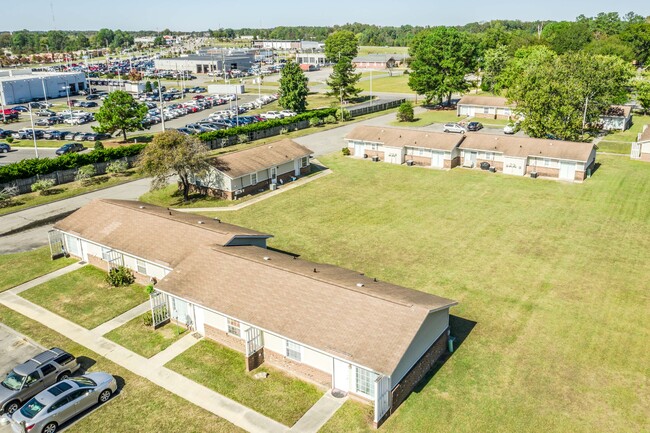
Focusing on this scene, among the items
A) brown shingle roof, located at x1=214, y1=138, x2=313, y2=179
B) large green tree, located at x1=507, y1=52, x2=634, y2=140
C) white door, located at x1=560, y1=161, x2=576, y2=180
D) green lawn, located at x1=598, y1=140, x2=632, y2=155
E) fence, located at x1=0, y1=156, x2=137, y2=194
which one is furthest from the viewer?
green lawn, located at x1=598, y1=140, x2=632, y2=155

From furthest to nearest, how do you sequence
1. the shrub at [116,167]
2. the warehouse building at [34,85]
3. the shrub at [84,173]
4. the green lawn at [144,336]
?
the warehouse building at [34,85]
the shrub at [116,167]
the shrub at [84,173]
the green lawn at [144,336]

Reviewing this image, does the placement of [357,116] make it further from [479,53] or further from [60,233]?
[60,233]

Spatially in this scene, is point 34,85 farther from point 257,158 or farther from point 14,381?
point 14,381

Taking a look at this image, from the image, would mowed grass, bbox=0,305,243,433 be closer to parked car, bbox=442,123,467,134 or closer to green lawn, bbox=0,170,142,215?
green lawn, bbox=0,170,142,215

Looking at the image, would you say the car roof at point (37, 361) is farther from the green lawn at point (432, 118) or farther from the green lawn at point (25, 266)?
the green lawn at point (432, 118)

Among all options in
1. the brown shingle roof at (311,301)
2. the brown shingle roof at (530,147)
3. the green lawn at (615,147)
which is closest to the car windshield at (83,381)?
the brown shingle roof at (311,301)

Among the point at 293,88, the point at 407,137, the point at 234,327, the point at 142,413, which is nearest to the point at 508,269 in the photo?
the point at 234,327

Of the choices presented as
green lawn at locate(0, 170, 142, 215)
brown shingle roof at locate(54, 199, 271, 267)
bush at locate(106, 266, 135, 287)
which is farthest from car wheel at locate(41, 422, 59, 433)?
green lawn at locate(0, 170, 142, 215)
